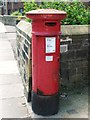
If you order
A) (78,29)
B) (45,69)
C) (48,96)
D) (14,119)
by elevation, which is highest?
(78,29)

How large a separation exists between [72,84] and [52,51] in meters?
1.44

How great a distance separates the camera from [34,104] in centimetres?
509

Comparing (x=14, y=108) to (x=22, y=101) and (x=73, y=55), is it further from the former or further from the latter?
(x=73, y=55)

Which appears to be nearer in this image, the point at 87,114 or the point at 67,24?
the point at 87,114

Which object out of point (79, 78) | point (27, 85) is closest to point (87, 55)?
point (79, 78)

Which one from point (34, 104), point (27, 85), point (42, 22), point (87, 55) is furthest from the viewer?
point (87, 55)

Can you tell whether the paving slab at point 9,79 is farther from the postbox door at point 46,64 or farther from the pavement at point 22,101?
the postbox door at point 46,64

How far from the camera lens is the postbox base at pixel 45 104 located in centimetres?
498

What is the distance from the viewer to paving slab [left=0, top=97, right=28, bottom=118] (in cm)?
514

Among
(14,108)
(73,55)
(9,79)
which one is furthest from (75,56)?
(9,79)

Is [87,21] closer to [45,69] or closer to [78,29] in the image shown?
[78,29]

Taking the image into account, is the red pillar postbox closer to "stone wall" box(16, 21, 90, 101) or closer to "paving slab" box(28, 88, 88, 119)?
"paving slab" box(28, 88, 88, 119)

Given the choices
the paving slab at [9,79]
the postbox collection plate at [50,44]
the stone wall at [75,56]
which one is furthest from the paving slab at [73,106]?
the paving slab at [9,79]

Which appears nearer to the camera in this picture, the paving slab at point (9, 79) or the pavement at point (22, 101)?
the pavement at point (22, 101)
